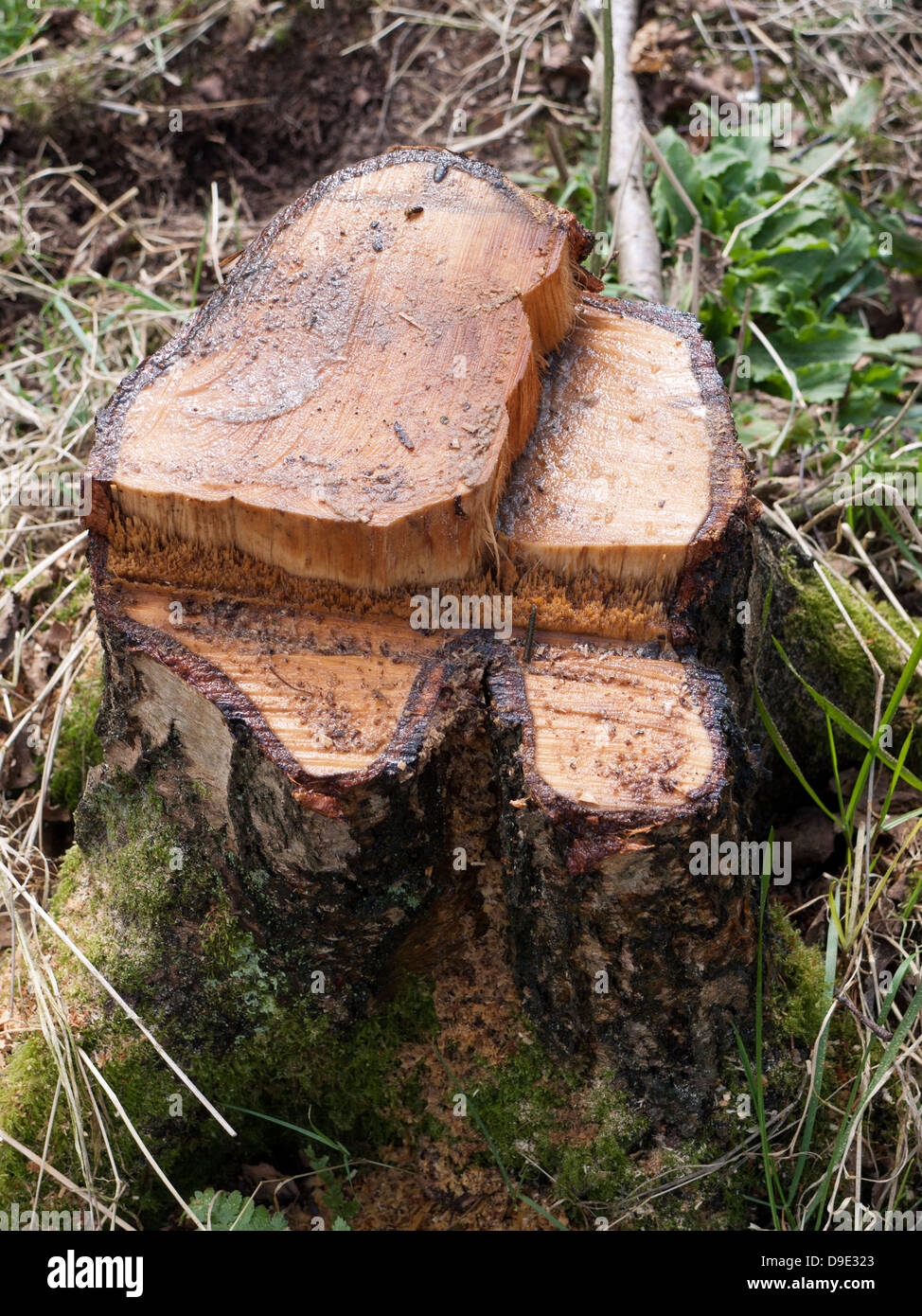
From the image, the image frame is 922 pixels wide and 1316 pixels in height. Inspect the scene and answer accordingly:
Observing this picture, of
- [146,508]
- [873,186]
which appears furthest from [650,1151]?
[873,186]

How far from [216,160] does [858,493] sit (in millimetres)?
2916

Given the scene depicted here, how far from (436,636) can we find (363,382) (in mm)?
496

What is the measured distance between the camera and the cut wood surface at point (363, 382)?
1848 mm

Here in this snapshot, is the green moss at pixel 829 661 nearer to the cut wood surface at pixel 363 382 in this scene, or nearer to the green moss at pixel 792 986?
the green moss at pixel 792 986

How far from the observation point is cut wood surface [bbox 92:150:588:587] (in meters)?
1.85

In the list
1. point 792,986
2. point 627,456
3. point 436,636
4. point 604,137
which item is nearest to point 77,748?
point 436,636

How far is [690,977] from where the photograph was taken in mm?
1872

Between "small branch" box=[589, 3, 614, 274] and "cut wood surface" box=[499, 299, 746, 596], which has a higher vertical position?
"small branch" box=[589, 3, 614, 274]

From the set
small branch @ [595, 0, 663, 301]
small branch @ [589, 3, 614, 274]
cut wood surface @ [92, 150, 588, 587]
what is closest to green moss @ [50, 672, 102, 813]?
cut wood surface @ [92, 150, 588, 587]

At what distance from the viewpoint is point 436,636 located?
6.22 ft

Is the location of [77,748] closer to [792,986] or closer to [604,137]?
[792,986]

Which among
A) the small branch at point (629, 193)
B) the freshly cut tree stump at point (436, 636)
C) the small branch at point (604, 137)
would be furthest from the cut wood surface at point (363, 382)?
the small branch at point (629, 193)

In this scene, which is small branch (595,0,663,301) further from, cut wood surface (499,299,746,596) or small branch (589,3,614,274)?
cut wood surface (499,299,746,596)

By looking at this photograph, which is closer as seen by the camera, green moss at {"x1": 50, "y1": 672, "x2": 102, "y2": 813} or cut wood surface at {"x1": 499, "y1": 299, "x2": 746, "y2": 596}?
cut wood surface at {"x1": 499, "y1": 299, "x2": 746, "y2": 596}
